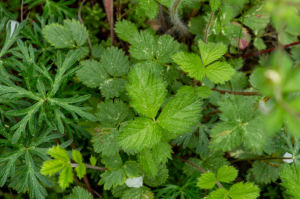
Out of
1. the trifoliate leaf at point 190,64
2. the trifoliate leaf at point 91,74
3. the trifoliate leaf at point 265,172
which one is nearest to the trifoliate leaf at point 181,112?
the trifoliate leaf at point 190,64

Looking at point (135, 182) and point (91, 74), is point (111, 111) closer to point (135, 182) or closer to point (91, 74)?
point (91, 74)

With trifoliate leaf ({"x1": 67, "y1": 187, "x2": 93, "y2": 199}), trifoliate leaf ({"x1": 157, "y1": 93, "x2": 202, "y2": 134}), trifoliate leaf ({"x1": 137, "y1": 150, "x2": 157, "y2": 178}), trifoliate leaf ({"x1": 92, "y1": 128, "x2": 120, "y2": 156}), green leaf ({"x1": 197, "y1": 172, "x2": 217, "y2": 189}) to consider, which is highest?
trifoliate leaf ({"x1": 157, "y1": 93, "x2": 202, "y2": 134})

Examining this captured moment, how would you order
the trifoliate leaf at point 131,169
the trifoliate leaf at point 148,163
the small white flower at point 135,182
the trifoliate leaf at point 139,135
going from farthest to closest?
the small white flower at point 135,182 < the trifoliate leaf at point 131,169 < the trifoliate leaf at point 148,163 < the trifoliate leaf at point 139,135

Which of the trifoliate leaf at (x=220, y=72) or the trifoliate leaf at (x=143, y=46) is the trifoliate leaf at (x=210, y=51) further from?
the trifoliate leaf at (x=143, y=46)

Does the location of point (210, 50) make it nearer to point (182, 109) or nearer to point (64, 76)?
point (182, 109)

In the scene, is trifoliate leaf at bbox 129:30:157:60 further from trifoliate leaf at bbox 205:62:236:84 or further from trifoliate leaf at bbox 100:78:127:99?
trifoliate leaf at bbox 205:62:236:84

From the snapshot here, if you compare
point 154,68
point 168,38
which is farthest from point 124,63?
point 168,38

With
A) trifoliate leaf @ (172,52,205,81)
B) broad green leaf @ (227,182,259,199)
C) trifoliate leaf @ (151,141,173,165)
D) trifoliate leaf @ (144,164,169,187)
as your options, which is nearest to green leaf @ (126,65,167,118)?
trifoliate leaf @ (172,52,205,81)
